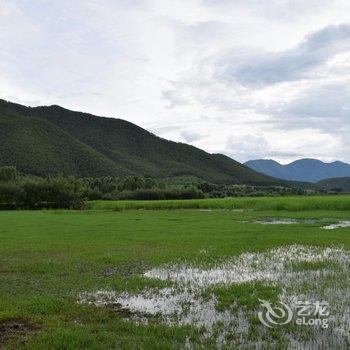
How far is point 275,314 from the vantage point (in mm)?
12203

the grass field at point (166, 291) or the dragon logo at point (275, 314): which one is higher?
the dragon logo at point (275, 314)

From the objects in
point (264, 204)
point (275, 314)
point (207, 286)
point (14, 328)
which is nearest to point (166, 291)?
point (207, 286)

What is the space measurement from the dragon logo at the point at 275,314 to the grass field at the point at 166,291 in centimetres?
22

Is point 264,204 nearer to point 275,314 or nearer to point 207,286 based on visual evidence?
point 207,286

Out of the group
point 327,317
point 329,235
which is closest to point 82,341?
point 327,317

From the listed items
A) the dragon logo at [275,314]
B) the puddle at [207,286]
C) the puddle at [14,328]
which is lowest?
the puddle at [14,328]

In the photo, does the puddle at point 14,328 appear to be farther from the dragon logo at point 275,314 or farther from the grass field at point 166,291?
the dragon logo at point 275,314

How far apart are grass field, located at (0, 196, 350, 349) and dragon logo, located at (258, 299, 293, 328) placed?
22 centimetres

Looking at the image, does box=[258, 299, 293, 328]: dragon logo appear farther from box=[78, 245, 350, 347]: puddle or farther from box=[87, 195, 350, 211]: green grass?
box=[87, 195, 350, 211]: green grass

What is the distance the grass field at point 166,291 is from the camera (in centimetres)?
1047

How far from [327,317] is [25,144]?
197 meters

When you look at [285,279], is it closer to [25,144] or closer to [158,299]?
[158,299]
